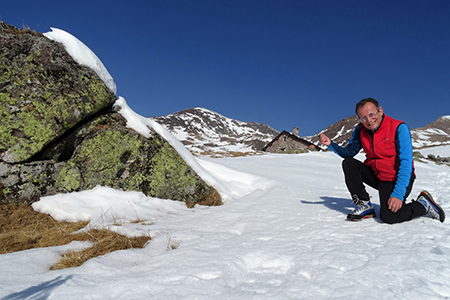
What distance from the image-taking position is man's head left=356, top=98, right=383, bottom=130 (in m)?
3.30

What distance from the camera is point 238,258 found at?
2287mm

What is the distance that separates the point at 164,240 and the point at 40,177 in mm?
2575

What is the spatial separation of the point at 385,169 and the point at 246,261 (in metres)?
2.54

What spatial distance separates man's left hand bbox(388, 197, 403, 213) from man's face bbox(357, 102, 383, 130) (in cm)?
105

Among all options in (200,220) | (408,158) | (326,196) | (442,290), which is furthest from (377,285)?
(326,196)

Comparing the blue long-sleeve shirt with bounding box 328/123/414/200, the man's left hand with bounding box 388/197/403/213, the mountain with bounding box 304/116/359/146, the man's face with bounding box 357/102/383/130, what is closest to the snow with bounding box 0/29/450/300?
the man's left hand with bounding box 388/197/403/213

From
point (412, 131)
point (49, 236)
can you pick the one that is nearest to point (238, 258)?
point (49, 236)

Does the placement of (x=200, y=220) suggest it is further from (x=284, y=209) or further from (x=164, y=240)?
(x=284, y=209)

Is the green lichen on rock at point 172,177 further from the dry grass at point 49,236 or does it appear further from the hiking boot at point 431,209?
the hiking boot at point 431,209

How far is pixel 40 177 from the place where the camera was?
380 centimetres

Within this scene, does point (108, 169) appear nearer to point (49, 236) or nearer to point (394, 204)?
point (49, 236)

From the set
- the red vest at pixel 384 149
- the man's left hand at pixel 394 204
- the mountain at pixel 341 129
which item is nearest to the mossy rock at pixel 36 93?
the red vest at pixel 384 149

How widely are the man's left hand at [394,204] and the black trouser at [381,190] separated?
144mm

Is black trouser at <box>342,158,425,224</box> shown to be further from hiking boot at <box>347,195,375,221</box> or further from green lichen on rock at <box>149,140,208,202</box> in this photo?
green lichen on rock at <box>149,140,208,202</box>
